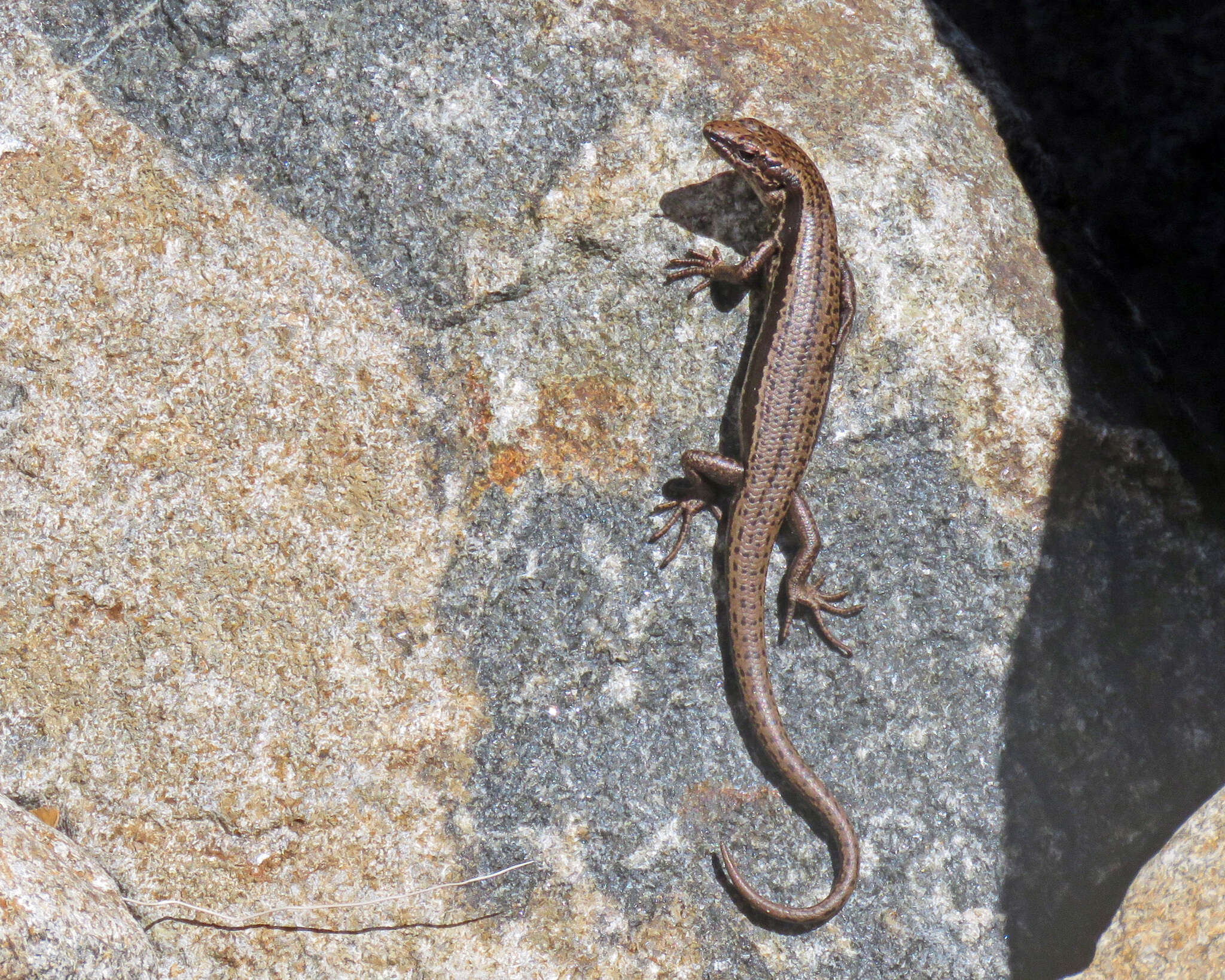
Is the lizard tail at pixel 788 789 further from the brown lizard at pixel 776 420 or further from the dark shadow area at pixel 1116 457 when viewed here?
the dark shadow area at pixel 1116 457

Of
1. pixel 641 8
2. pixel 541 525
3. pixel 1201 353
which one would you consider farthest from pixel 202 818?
pixel 1201 353

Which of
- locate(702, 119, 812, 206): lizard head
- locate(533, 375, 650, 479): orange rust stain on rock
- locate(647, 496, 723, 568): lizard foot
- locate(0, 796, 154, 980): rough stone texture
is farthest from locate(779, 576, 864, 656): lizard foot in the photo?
locate(0, 796, 154, 980): rough stone texture

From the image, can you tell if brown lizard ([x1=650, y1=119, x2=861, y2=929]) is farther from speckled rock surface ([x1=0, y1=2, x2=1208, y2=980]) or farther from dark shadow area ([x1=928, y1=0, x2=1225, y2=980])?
dark shadow area ([x1=928, y1=0, x2=1225, y2=980])

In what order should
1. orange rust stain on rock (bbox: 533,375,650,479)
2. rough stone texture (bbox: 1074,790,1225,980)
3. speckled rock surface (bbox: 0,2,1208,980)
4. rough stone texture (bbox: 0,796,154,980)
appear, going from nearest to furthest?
rough stone texture (bbox: 0,796,154,980) → rough stone texture (bbox: 1074,790,1225,980) → speckled rock surface (bbox: 0,2,1208,980) → orange rust stain on rock (bbox: 533,375,650,479)

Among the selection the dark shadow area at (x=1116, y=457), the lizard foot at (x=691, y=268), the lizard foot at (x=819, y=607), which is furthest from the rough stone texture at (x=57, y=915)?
the dark shadow area at (x=1116, y=457)

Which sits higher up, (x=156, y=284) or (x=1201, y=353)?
(x=1201, y=353)

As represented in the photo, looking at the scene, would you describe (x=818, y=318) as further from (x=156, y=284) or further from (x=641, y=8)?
(x=156, y=284)

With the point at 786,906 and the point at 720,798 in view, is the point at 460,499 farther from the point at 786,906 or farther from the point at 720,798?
the point at 786,906
